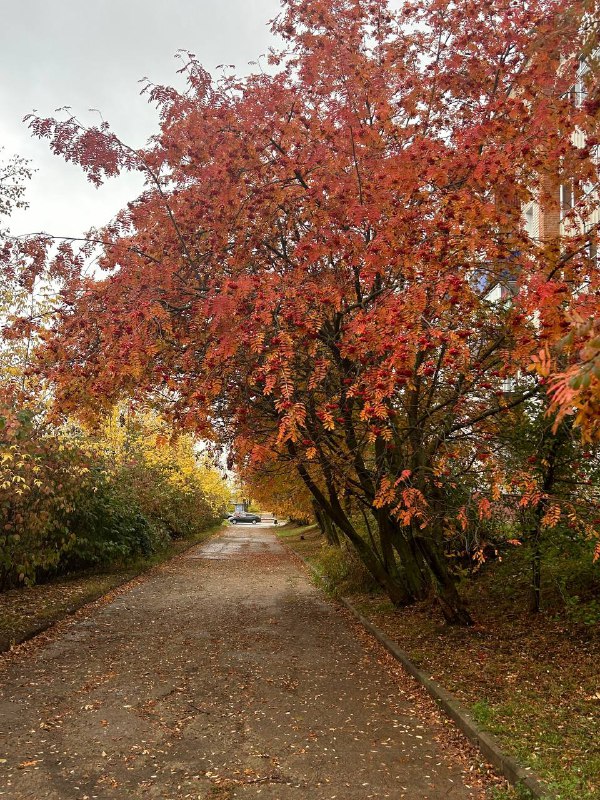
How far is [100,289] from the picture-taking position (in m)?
8.90

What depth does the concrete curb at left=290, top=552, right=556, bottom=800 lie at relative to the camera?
465cm

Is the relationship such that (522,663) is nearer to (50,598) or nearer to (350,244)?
(350,244)

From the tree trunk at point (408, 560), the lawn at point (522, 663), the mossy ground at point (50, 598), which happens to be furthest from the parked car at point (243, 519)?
the tree trunk at point (408, 560)

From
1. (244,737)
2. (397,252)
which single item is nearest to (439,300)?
(397,252)

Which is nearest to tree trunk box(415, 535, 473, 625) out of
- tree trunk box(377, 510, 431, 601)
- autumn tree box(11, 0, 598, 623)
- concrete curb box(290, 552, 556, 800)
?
autumn tree box(11, 0, 598, 623)

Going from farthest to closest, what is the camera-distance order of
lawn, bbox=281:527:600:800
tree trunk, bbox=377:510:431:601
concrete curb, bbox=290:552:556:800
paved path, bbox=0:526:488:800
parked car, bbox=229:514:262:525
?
parked car, bbox=229:514:262:525 < tree trunk, bbox=377:510:431:601 < lawn, bbox=281:527:600:800 < paved path, bbox=0:526:488:800 < concrete curb, bbox=290:552:556:800

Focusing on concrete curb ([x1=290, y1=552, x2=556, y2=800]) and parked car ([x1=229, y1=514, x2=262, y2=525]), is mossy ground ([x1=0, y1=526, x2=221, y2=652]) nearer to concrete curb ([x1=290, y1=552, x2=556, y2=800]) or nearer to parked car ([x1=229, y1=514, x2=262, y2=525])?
concrete curb ([x1=290, y1=552, x2=556, y2=800])

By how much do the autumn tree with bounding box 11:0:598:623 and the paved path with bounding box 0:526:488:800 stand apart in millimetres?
2040

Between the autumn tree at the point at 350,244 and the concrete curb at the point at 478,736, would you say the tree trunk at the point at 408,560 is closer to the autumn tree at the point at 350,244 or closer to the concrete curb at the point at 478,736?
the autumn tree at the point at 350,244

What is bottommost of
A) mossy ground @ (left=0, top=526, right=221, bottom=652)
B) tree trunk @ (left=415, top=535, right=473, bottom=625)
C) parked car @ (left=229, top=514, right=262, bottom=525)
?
parked car @ (left=229, top=514, right=262, bottom=525)

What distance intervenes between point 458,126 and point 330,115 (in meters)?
1.65

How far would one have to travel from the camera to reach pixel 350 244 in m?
8.12

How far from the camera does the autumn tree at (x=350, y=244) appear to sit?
7.11m

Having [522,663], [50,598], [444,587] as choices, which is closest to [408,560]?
[444,587]
